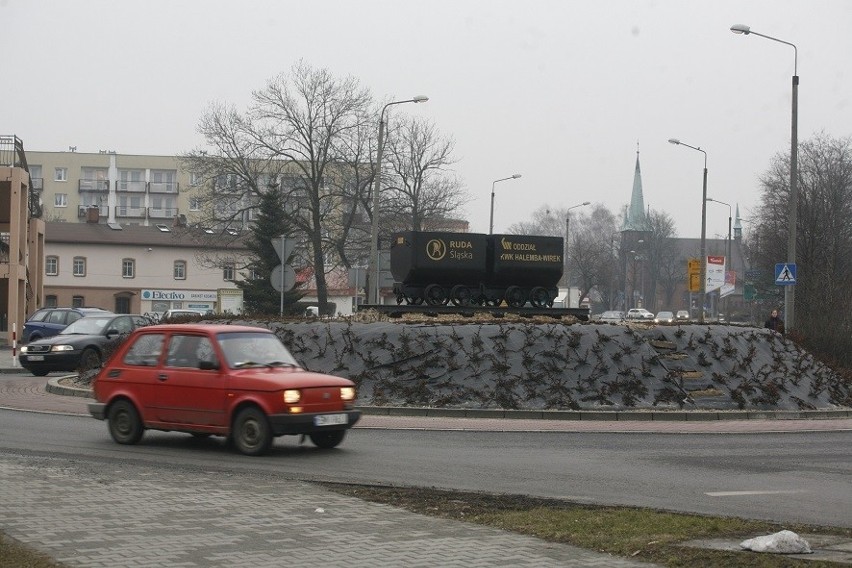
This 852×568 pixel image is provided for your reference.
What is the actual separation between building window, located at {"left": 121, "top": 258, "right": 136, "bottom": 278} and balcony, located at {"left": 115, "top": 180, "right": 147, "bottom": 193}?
47780 mm

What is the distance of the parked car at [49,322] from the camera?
42.0m

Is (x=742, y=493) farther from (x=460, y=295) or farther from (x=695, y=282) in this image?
(x=695, y=282)

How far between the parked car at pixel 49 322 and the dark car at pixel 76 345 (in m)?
10.2

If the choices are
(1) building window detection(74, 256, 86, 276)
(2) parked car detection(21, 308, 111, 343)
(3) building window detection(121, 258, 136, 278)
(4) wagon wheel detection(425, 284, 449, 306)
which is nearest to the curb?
(4) wagon wheel detection(425, 284, 449, 306)

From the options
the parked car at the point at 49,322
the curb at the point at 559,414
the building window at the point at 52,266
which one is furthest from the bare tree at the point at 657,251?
the curb at the point at 559,414

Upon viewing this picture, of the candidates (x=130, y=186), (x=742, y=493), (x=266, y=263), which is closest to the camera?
(x=742, y=493)

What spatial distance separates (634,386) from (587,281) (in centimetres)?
7624

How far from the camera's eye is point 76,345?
3050 cm

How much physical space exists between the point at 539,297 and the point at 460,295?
6.86 feet

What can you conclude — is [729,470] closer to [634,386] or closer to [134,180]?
[634,386]

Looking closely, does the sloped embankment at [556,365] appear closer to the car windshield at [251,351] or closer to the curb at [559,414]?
the curb at [559,414]

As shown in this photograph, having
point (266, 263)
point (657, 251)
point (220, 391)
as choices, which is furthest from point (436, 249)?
point (657, 251)

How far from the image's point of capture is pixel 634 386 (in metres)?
21.2

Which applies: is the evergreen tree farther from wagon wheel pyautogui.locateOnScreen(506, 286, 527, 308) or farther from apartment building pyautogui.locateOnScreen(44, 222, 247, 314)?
apartment building pyautogui.locateOnScreen(44, 222, 247, 314)
